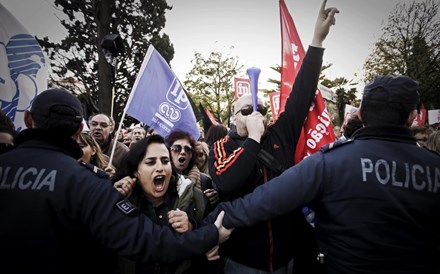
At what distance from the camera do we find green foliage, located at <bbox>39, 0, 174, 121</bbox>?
54.3 ft

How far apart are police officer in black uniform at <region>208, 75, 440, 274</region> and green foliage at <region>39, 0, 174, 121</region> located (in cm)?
1626

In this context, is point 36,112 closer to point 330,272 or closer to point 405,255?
point 330,272

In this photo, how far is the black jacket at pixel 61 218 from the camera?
1.34 m

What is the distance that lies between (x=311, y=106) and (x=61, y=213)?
7.51 feet

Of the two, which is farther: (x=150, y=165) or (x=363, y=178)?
(x=150, y=165)

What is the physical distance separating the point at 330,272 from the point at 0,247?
5.62 feet

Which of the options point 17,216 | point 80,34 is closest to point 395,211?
point 17,216

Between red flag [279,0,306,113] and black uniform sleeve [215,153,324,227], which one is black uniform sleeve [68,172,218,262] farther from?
red flag [279,0,306,113]

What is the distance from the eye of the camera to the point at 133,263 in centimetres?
197

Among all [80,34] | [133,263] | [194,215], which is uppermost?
[80,34]

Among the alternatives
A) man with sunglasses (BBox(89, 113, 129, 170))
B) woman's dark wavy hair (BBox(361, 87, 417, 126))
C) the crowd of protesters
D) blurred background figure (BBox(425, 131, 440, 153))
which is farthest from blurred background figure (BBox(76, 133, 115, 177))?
blurred background figure (BBox(425, 131, 440, 153))

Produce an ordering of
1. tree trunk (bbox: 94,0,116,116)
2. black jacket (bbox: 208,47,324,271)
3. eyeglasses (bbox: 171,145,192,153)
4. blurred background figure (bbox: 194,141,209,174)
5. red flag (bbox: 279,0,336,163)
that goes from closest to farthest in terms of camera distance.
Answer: black jacket (bbox: 208,47,324,271) → red flag (bbox: 279,0,336,163) → eyeglasses (bbox: 171,145,192,153) → blurred background figure (bbox: 194,141,209,174) → tree trunk (bbox: 94,0,116,116)

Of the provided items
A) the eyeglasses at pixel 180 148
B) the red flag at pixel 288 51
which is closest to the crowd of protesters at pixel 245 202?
the red flag at pixel 288 51

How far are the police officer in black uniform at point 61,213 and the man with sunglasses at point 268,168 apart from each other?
466mm
